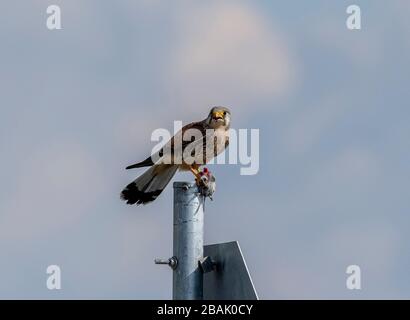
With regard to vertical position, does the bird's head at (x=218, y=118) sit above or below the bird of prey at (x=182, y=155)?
above

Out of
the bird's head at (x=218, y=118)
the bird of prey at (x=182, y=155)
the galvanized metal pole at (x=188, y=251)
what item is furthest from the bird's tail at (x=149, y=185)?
the galvanized metal pole at (x=188, y=251)

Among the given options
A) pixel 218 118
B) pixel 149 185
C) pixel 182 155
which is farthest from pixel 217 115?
pixel 149 185

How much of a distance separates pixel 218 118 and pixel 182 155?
0.48 meters

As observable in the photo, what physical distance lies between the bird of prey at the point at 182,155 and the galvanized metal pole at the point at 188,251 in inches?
115

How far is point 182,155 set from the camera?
750cm

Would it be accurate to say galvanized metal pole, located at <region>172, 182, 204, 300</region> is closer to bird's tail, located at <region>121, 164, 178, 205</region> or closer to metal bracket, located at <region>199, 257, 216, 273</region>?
metal bracket, located at <region>199, 257, 216, 273</region>

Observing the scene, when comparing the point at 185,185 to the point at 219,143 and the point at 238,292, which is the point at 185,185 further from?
the point at 219,143

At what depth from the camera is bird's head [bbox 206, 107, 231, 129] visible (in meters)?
7.76

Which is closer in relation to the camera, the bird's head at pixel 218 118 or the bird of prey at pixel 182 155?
the bird of prey at pixel 182 155

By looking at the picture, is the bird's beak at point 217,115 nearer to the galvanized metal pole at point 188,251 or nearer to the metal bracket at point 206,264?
the galvanized metal pole at point 188,251

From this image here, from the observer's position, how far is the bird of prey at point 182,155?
24.3ft

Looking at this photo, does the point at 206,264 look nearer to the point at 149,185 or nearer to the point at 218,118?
the point at 149,185

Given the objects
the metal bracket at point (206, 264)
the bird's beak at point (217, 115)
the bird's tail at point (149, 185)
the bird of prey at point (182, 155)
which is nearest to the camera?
the metal bracket at point (206, 264)
